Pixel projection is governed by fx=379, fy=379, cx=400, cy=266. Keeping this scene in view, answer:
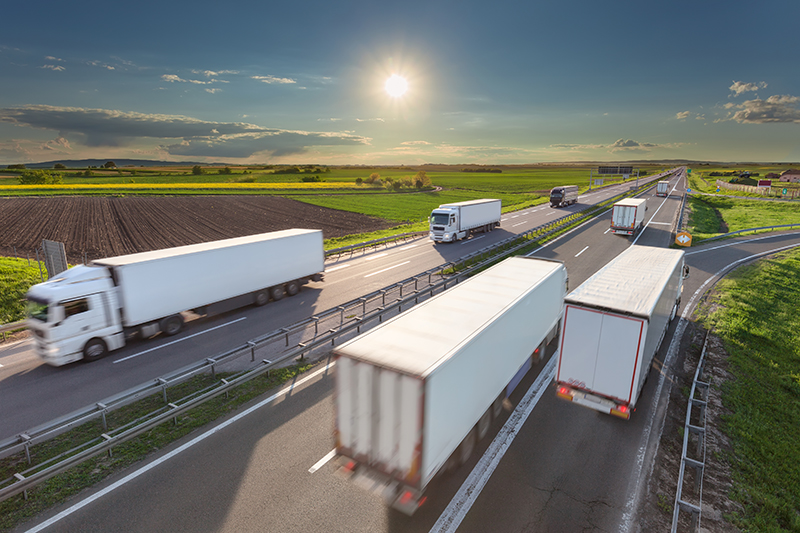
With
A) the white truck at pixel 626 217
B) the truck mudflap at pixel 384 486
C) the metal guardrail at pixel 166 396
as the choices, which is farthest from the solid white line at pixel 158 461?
the white truck at pixel 626 217

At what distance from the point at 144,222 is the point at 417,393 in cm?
4928

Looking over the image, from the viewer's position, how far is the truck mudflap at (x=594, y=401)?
28.4 ft

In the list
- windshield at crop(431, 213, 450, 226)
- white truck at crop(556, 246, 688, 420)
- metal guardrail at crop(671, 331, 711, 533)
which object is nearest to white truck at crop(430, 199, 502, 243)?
windshield at crop(431, 213, 450, 226)

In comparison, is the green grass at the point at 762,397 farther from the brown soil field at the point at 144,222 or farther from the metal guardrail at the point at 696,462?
the brown soil field at the point at 144,222

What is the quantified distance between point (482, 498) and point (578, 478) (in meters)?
2.13

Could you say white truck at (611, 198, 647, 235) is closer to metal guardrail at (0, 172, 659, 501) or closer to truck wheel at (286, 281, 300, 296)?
metal guardrail at (0, 172, 659, 501)

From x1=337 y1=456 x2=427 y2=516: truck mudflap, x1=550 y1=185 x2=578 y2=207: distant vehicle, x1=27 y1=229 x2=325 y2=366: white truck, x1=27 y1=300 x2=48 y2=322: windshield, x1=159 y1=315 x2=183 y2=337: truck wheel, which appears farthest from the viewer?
x1=550 y1=185 x2=578 y2=207: distant vehicle

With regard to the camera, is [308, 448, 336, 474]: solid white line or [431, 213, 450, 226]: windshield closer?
[308, 448, 336, 474]: solid white line

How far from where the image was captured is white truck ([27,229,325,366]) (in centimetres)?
1202


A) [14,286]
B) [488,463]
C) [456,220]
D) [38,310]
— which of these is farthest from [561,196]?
[14,286]

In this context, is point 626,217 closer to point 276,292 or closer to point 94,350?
point 276,292

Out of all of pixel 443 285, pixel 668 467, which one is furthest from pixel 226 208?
pixel 668 467

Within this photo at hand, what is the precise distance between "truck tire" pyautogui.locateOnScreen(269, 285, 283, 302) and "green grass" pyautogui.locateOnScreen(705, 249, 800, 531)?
16916 millimetres

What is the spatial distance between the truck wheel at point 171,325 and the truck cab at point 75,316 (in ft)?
4.56
